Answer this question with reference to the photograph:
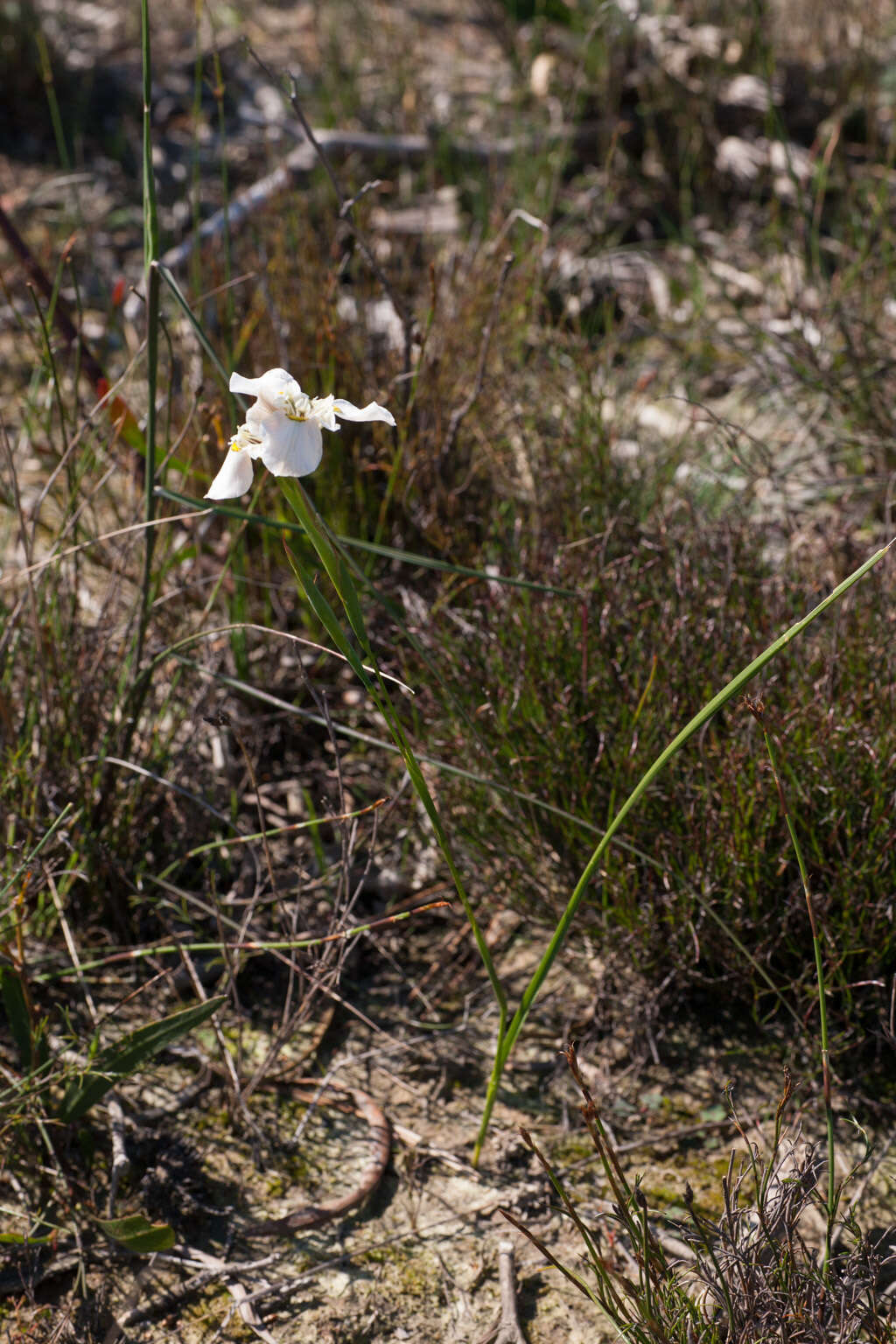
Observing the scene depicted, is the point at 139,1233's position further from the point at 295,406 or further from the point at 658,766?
the point at 295,406

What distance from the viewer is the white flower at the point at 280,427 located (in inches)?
40.5

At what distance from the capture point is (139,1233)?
55.8 inches

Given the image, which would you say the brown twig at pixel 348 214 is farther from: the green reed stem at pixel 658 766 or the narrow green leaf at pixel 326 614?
the green reed stem at pixel 658 766

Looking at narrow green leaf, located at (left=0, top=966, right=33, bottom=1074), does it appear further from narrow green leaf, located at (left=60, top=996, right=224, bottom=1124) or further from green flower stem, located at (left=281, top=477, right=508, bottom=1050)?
green flower stem, located at (left=281, top=477, right=508, bottom=1050)

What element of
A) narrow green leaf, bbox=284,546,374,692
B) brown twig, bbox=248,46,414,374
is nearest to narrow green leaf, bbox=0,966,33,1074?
narrow green leaf, bbox=284,546,374,692

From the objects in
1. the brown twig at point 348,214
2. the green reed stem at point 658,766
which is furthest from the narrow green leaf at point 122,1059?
the brown twig at point 348,214

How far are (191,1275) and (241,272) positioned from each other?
233cm

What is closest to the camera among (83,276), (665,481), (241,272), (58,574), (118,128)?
(58,574)

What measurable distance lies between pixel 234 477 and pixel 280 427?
0.28ft

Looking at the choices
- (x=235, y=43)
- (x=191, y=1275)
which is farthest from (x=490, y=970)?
(x=235, y=43)

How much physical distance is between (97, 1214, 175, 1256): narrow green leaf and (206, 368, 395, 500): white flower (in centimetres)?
93

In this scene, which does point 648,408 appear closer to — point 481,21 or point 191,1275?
point 191,1275

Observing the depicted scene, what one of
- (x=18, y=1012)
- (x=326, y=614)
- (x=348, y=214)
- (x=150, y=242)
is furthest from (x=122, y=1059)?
(x=348, y=214)

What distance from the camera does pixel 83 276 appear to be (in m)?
4.05
